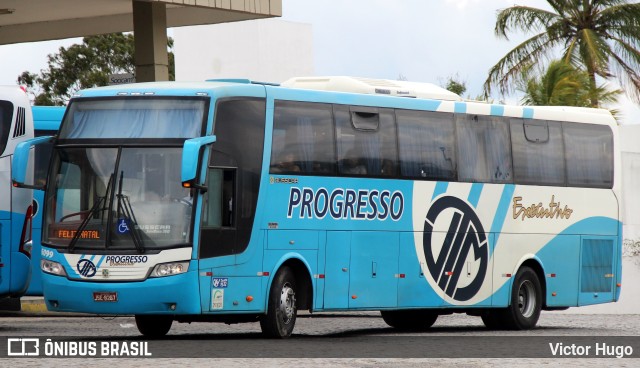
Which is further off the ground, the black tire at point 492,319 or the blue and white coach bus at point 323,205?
the blue and white coach bus at point 323,205

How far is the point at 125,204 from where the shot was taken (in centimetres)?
1638

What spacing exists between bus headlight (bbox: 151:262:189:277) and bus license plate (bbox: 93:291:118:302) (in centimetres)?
50

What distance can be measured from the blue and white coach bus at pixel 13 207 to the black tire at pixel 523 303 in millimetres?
A: 7454

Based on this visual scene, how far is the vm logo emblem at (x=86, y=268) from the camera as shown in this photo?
16.4 metres

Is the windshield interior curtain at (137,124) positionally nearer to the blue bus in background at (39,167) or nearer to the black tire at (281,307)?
the blue bus in background at (39,167)

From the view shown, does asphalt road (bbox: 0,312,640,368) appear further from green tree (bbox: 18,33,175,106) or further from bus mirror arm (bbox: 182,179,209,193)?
green tree (bbox: 18,33,175,106)

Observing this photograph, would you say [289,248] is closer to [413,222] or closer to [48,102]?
[413,222]

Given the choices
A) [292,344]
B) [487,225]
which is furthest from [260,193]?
[487,225]

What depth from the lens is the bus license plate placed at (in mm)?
16172

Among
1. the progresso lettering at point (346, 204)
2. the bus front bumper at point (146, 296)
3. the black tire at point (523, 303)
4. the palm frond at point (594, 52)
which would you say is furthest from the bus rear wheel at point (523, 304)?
the palm frond at point (594, 52)

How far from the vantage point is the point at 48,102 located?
71062 millimetres

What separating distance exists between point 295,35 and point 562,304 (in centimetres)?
3641

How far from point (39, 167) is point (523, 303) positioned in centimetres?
821

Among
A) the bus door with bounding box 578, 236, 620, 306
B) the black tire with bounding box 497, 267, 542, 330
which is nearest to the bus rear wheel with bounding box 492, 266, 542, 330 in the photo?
the black tire with bounding box 497, 267, 542, 330
